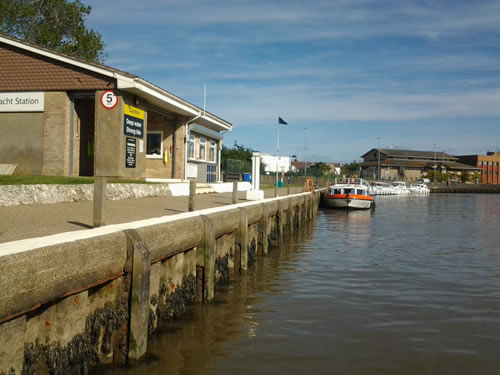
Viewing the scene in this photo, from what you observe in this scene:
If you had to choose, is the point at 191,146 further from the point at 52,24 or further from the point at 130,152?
the point at 52,24

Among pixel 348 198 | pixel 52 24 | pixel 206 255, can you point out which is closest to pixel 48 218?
pixel 206 255

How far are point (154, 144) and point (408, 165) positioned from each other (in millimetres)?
107829

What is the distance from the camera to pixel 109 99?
19.0m

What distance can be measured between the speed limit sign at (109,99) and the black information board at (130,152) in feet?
4.86

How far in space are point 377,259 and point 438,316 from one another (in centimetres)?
657

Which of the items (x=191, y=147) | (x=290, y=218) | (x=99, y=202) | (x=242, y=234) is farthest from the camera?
(x=191, y=147)

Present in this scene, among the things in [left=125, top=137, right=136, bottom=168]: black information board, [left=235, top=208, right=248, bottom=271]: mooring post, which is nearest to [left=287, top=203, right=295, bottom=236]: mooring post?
[left=125, top=137, right=136, bottom=168]: black information board

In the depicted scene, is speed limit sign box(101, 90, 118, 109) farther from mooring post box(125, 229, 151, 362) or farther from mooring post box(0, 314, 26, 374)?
mooring post box(0, 314, 26, 374)

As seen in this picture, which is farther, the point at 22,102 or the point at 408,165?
the point at 408,165

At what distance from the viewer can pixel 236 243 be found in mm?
12250

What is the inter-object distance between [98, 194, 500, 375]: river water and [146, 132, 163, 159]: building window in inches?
465

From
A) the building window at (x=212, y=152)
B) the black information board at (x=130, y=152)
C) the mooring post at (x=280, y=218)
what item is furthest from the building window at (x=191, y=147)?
the mooring post at (x=280, y=218)

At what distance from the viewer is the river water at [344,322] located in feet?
21.7

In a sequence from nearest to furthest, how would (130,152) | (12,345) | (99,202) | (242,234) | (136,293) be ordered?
(12,345)
(136,293)
(99,202)
(242,234)
(130,152)
